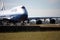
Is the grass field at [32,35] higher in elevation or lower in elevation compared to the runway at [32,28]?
lower

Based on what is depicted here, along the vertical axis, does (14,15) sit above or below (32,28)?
above

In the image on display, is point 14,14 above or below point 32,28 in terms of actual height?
above

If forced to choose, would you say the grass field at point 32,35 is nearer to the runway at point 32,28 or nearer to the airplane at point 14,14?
the runway at point 32,28

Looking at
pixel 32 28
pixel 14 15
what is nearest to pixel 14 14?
pixel 14 15

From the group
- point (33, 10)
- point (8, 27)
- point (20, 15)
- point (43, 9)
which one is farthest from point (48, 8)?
point (8, 27)

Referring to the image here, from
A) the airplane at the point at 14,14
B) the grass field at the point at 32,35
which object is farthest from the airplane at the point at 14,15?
the grass field at the point at 32,35

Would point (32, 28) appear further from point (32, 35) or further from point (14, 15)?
point (14, 15)

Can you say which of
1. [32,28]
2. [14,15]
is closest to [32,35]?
[32,28]

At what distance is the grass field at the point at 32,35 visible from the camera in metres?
1.81

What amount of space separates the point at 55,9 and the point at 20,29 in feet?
1.63

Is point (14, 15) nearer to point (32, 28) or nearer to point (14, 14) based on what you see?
point (14, 14)

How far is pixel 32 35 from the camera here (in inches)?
73.7

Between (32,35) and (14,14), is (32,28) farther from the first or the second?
(14,14)

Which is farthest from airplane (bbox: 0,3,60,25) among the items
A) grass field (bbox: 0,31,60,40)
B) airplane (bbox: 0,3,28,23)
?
grass field (bbox: 0,31,60,40)
